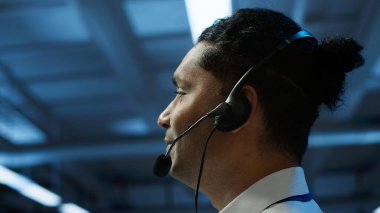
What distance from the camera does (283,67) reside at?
988 mm

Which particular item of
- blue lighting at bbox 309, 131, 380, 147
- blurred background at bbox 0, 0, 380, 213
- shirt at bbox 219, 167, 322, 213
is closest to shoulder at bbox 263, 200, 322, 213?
shirt at bbox 219, 167, 322, 213

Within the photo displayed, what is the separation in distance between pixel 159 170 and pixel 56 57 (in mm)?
3057

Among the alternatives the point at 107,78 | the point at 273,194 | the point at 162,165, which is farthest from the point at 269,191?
the point at 107,78

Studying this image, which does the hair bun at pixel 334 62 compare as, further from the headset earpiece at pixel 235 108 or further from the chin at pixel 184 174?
the chin at pixel 184 174

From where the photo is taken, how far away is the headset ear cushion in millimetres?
938

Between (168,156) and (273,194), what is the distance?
24 cm

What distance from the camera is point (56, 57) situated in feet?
12.9

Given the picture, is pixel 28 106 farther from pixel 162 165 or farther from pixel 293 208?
pixel 293 208

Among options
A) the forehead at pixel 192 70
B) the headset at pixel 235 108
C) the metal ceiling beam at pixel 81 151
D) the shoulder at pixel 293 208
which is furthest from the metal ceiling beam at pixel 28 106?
the shoulder at pixel 293 208

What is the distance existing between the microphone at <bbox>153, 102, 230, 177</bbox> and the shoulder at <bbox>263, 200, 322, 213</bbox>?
0.63 feet

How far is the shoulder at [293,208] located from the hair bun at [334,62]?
0.23m

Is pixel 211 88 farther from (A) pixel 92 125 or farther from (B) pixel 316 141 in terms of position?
(A) pixel 92 125

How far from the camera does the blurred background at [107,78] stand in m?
3.18

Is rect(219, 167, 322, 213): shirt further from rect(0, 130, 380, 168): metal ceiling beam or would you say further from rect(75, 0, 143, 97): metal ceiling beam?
rect(0, 130, 380, 168): metal ceiling beam
